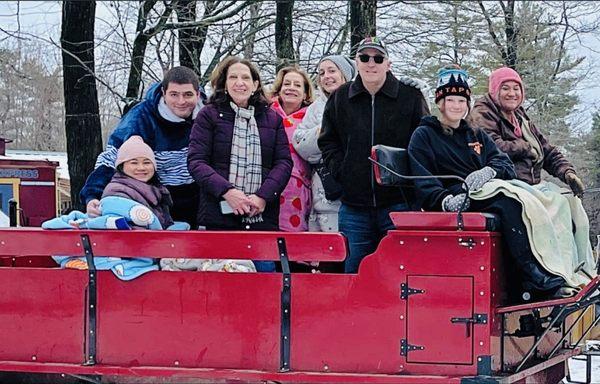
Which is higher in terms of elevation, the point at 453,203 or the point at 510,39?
the point at 510,39

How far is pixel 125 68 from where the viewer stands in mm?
12570

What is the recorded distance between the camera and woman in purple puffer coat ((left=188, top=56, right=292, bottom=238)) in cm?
484

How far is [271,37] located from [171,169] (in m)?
8.34


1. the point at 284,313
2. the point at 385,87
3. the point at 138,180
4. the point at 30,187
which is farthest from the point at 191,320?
the point at 30,187

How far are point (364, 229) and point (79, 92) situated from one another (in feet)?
19.6

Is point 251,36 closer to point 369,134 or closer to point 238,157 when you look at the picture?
point 238,157

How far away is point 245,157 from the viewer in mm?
4938

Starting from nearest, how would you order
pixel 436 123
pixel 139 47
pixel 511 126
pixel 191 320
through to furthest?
pixel 191 320, pixel 436 123, pixel 511 126, pixel 139 47

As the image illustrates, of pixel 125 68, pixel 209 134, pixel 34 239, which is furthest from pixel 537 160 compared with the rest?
pixel 125 68

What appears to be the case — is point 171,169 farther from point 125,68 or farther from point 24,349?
point 125,68

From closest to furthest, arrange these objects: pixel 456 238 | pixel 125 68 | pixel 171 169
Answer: pixel 456 238
pixel 171 169
pixel 125 68

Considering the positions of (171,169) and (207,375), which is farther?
(171,169)

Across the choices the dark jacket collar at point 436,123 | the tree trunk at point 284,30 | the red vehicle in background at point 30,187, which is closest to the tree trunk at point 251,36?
the tree trunk at point 284,30

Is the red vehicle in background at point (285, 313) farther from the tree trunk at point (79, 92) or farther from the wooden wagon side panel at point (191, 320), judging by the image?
the tree trunk at point (79, 92)
